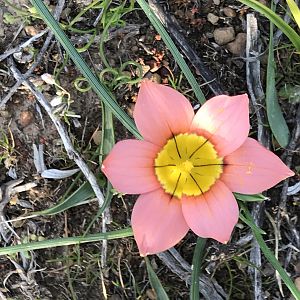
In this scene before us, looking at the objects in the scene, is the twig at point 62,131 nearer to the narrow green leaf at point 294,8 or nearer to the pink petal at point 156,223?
the pink petal at point 156,223

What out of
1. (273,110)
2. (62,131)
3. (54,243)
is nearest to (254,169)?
(273,110)

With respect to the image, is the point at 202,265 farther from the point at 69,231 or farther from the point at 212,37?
the point at 212,37

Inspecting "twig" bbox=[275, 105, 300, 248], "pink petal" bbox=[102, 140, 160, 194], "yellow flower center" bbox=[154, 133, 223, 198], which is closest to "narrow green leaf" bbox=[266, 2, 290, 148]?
"twig" bbox=[275, 105, 300, 248]

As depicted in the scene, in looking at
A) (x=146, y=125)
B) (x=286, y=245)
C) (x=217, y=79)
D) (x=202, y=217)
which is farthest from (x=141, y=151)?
(x=286, y=245)

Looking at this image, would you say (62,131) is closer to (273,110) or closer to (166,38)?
(166,38)

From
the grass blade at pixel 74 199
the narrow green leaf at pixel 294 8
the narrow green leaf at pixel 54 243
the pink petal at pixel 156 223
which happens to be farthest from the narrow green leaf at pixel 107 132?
the narrow green leaf at pixel 294 8

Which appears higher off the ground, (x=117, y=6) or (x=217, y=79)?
(x=117, y=6)
